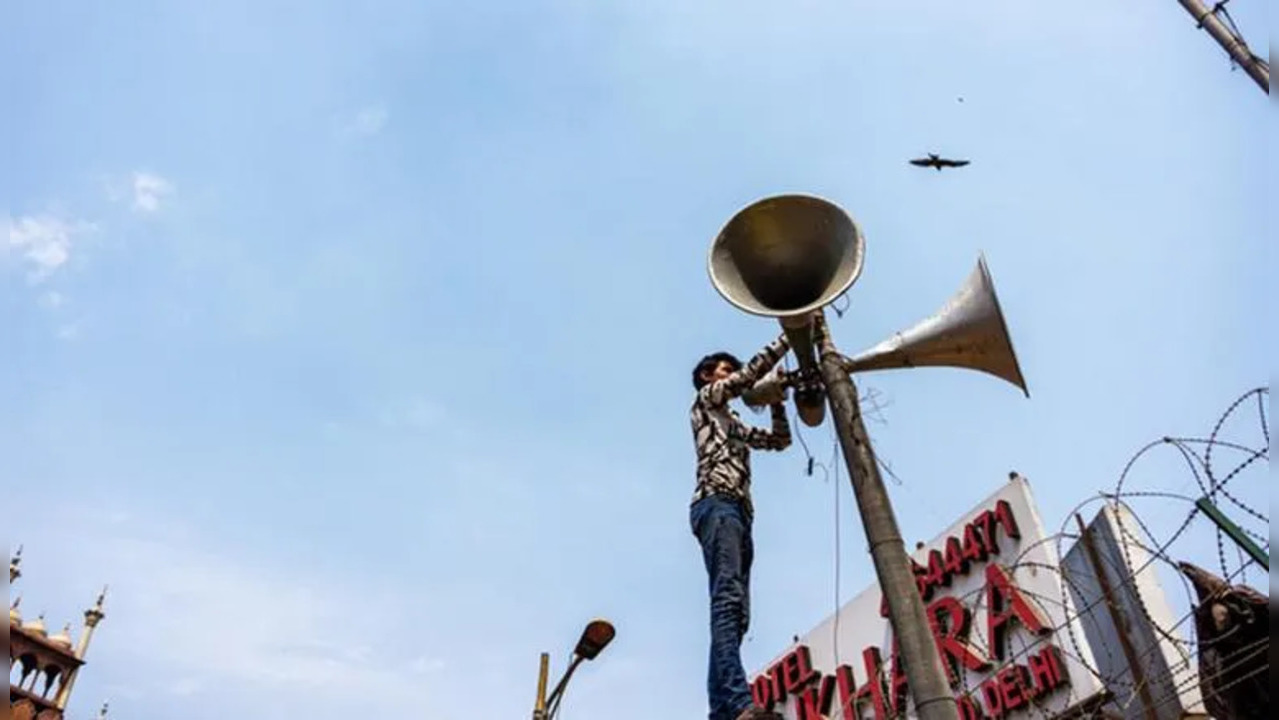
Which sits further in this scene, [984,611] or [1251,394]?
[984,611]

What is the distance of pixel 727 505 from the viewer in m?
4.31

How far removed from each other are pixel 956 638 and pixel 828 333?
9040 mm

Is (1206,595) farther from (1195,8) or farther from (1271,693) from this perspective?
(1195,8)

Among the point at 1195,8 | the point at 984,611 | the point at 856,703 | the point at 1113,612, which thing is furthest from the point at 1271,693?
the point at 1195,8

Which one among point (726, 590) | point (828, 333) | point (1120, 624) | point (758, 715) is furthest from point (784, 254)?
point (1120, 624)

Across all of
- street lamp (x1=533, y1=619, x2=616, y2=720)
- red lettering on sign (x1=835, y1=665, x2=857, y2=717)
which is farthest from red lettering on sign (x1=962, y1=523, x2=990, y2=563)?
street lamp (x1=533, y1=619, x2=616, y2=720)

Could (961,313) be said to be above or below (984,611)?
below

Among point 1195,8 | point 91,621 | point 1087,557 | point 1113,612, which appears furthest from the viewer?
point 91,621

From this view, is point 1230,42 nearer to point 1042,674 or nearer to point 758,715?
point 1042,674

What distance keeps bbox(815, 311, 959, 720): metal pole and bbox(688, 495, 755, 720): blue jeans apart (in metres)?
1.01

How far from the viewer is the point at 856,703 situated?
40.8 feet

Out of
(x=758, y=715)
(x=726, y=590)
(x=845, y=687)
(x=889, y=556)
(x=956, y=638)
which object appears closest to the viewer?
(x=889, y=556)

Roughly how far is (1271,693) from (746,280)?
250 cm

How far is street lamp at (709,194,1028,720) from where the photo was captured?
298cm
